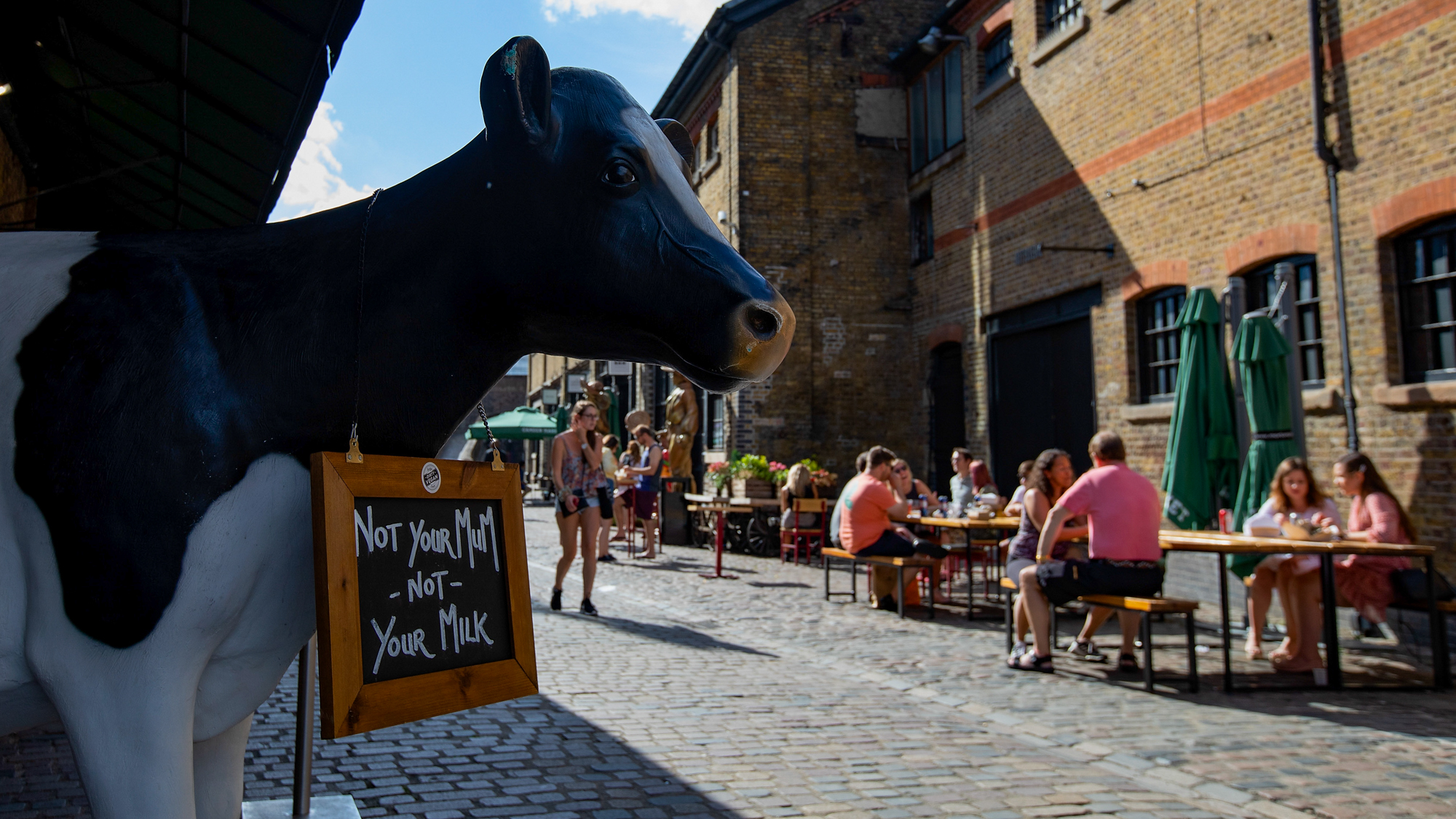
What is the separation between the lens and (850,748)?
4.64m

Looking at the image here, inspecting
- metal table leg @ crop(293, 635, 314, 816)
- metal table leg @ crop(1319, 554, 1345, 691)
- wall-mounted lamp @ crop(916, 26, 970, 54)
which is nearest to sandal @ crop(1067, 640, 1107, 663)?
metal table leg @ crop(1319, 554, 1345, 691)

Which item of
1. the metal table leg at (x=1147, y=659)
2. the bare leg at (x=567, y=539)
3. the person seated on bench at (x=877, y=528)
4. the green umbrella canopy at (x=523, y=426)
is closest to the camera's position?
the metal table leg at (x=1147, y=659)

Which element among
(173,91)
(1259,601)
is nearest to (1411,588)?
(1259,601)

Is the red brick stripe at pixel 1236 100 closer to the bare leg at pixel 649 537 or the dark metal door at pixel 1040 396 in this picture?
the dark metal door at pixel 1040 396

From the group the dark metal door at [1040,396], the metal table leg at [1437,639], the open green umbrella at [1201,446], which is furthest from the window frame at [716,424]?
the metal table leg at [1437,639]

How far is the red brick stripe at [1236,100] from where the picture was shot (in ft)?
28.2

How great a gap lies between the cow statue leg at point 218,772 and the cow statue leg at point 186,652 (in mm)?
147

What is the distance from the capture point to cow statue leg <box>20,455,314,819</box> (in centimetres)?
115

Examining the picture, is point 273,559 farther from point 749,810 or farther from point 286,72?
point 286,72

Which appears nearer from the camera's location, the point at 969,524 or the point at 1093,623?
the point at 1093,623

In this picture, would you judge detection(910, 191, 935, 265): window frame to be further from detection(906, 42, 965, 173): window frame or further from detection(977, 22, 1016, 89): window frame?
detection(977, 22, 1016, 89): window frame

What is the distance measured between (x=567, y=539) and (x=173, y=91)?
14.4 ft

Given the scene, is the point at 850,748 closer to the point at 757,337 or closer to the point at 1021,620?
the point at 1021,620

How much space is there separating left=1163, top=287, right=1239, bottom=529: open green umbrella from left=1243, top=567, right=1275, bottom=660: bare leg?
1.41 meters
